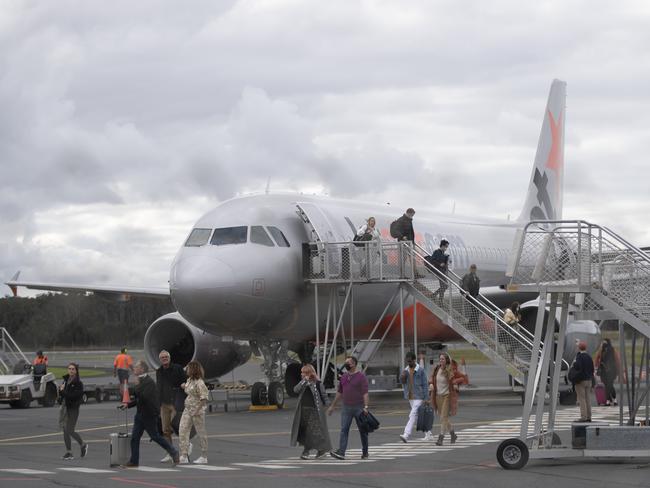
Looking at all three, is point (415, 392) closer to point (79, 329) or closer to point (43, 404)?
point (43, 404)

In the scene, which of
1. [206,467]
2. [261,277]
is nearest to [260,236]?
[261,277]

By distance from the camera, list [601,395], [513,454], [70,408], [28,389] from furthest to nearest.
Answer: [28,389], [601,395], [70,408], [513,454]

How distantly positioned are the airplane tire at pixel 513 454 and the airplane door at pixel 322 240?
1121 cm

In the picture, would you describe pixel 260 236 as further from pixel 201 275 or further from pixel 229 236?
pixel 201 275

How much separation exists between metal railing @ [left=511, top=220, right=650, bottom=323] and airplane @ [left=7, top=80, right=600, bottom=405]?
6488mm

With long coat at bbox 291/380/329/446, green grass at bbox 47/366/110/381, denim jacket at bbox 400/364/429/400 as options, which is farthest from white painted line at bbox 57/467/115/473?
green grass at bbox 47/366/110/381

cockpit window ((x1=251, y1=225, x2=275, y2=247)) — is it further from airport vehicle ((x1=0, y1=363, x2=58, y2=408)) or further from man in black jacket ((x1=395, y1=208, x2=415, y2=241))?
airport vehicle ((x1=0, y1=363, x2=58, y2=408))

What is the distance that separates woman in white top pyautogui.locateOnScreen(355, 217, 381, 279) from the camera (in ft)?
88.5

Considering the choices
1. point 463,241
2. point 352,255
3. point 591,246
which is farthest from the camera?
point 463,241

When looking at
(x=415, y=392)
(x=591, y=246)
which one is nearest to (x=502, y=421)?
(x=415, y=392)

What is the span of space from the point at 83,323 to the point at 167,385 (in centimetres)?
2588

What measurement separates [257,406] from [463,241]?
10071 millimetres

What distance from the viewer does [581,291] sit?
1603cm

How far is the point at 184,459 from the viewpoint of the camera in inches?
682
